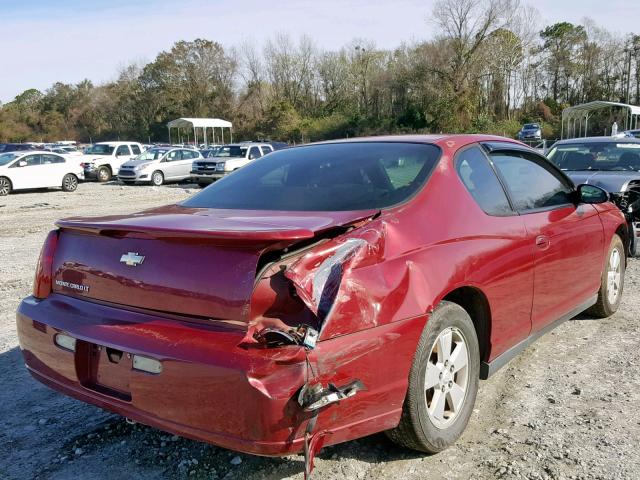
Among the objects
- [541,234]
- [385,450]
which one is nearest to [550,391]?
[541,234]

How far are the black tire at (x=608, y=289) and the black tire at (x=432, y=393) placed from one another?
238cm

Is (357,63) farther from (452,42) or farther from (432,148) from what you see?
(432,148)

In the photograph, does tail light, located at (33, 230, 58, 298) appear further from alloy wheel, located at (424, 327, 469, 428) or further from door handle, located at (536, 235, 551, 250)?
door handle, located at (536, 235, 551, 250)

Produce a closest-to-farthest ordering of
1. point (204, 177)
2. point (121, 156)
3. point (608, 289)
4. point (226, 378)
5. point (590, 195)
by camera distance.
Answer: point (226, 378) < point (590, 195) < point (608, 289) < point (204, 177) < point (121, 156)

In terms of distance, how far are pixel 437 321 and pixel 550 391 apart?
147cm

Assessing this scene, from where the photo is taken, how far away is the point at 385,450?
120 inches

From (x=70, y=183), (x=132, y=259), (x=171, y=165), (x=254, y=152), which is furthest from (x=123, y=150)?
(x=132, y=259)

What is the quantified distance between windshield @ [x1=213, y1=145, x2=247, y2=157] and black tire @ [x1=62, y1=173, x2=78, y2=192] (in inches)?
227

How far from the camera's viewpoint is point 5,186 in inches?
818

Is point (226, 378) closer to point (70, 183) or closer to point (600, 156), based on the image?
point (600, 156)

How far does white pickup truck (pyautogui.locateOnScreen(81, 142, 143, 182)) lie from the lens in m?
27.7

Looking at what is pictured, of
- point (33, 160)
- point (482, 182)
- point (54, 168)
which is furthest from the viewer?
point (54, 168)

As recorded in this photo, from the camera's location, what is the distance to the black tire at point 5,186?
67.6 feet

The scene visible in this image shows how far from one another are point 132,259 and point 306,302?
894 mm
